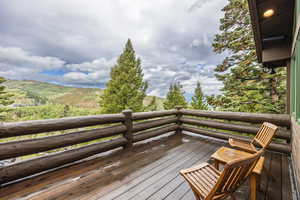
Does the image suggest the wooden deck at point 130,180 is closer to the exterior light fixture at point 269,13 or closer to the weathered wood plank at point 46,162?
the weathered wood plank at point 46,162

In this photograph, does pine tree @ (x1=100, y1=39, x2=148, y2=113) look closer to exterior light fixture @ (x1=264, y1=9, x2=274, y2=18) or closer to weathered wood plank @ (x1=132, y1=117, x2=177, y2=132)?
weathered wood plank @ (x1=132, y1=117, x2=177, y2=132)

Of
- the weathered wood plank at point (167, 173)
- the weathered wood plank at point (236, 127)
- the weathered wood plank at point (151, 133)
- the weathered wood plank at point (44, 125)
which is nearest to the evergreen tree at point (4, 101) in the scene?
the weathered wood plank at point (44, 125)

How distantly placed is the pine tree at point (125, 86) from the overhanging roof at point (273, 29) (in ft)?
41.8

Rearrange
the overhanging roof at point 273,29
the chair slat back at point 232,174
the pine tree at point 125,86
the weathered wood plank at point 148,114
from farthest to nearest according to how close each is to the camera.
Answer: the pine tree at point 125,86, the weathered wood plank at point 148,114, the overhanging roof at point 273,29, the chair slat back at point 232,174

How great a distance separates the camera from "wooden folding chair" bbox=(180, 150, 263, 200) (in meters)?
1.03

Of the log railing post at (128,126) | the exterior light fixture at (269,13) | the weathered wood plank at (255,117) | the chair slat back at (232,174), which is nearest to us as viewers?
the chair slat back at (232,174)

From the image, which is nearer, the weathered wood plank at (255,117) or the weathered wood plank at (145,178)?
the weathered wood plank at (145,178)

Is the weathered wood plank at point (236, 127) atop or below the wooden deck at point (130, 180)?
atop

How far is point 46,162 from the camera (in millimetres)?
A: 2330

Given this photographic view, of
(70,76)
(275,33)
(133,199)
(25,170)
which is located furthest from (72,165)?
(70,76)

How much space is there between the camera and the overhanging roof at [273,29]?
2748 mm

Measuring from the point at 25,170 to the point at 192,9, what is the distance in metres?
8.49

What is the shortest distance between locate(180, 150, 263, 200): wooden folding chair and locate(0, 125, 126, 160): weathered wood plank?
86.2 inches

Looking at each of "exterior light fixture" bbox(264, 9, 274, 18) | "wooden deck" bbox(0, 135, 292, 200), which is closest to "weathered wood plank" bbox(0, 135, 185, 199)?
"wooden deck" bbox(0, 135, 292, 200)
